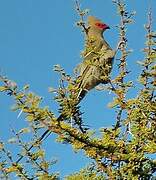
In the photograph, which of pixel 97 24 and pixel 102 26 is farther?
pixel 102 26

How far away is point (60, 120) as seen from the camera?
339 centimetres

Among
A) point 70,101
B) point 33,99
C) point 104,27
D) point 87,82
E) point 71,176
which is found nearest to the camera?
point 33,99

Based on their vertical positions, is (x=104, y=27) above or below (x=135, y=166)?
above

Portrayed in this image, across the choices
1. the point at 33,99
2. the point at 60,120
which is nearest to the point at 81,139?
the point at 60,120

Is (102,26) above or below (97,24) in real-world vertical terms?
above

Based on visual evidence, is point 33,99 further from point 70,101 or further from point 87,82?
point 87,82

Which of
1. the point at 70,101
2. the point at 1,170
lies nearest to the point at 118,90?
the point at 70,101

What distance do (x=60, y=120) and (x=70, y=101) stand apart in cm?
17

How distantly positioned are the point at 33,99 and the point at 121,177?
99 cm

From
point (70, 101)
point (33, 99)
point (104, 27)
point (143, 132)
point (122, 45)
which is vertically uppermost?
point (104, 27)

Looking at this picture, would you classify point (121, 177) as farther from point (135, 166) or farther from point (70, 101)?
point (70, 101)

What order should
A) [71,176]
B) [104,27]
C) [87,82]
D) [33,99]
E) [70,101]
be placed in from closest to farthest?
[33,99] < [70,101] < [71,176] < [87,82] < [104,27]

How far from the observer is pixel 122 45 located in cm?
380

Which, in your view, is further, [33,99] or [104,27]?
Answer: [104,27]
